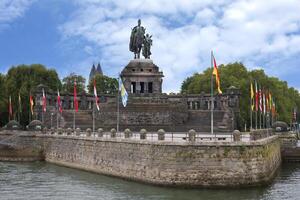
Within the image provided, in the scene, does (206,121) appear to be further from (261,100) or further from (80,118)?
(80,118)

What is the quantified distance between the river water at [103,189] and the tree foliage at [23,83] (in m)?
39.4

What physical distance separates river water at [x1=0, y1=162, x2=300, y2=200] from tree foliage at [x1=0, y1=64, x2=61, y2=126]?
129ft

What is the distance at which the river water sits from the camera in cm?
2936

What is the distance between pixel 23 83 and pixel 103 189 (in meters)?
53.1

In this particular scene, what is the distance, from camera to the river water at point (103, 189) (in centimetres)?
2936

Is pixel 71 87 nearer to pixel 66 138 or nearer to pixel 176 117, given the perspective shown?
pixel 176 117

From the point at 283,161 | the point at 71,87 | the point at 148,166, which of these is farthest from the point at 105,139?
the point at 71,87

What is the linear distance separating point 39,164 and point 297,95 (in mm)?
83947

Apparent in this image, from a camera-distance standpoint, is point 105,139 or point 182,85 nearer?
point 105,139

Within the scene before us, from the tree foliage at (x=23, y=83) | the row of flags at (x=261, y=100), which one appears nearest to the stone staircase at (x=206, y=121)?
the row of flags at (x=261, y=100)

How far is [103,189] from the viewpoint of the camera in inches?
1273

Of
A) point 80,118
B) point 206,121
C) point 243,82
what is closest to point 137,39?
point 80,118

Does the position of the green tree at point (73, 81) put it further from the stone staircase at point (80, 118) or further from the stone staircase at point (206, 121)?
the stone staircase at point (206, 121)

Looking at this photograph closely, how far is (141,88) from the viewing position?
7681 cm
